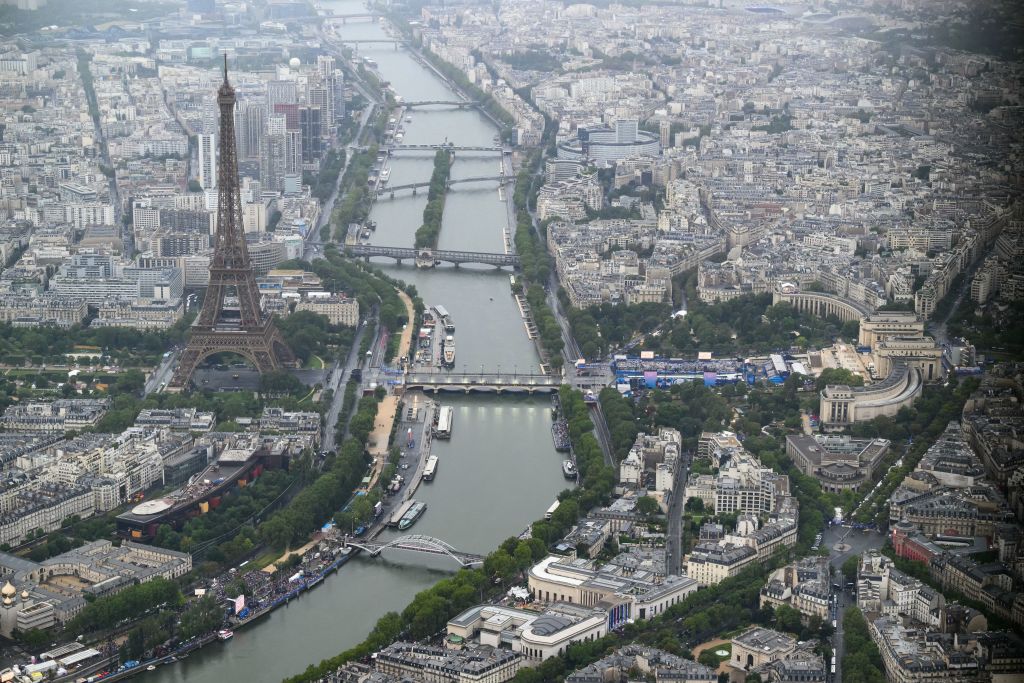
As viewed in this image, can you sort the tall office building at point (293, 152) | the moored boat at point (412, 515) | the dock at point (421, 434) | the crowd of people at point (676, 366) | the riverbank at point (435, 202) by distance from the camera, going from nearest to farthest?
the moored boat at point (412, 515), the dock at point (421, 434), the crowd of people at point (676, 366), the riverbank at point (435, 202), the tall office building at point (293, 152)

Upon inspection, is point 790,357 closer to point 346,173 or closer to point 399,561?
point 399,561

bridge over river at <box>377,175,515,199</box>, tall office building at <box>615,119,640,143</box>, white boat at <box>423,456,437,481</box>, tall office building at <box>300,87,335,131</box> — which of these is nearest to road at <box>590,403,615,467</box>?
white boat at <box>423,456,437,481</box>

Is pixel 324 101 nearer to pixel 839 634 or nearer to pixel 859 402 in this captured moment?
pixel 859 402

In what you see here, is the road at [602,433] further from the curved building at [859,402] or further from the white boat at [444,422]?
the curved building at [859,402]

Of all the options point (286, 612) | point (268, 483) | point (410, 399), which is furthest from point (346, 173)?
point (286, 612)

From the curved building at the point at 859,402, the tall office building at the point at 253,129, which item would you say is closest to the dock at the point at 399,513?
the curved building at the point at 859,402
